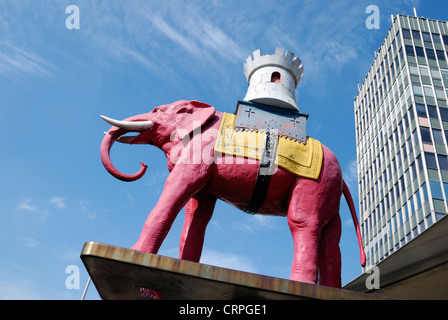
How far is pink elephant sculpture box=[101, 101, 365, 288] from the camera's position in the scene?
14.0 ft

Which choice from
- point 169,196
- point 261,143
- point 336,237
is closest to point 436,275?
point 336,237

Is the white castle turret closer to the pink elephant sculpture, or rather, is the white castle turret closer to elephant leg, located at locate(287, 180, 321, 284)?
the pink elephant sculpture

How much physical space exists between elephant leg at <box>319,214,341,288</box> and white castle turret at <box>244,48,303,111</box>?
5.40 feet

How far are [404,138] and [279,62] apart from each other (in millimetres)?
24947

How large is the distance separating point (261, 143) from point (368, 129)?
3259 cm

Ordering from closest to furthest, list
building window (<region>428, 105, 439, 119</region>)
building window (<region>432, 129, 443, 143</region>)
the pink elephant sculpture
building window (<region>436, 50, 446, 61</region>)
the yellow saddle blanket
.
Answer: the pink elephant sculpture, the yellow saddle blanket, building window (<region>432, 129, 443, 143</region>), building window (<region>428, 105, 439, 119</region>), building window (<region>436, 50, 446, 61</region>)

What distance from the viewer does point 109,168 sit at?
16.2 ft

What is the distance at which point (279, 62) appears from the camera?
5824 mm

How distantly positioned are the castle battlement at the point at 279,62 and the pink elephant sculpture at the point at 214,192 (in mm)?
1130

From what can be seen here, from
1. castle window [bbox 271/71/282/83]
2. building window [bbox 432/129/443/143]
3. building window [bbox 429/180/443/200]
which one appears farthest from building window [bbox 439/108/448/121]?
castle window [bbox 271/71/282/83]

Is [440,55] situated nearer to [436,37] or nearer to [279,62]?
[436,37]

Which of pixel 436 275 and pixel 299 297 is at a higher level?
pixel 436 275
